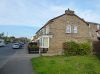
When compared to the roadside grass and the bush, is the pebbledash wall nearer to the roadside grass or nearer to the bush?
the bush

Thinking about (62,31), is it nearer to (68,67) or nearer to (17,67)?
(17,67)

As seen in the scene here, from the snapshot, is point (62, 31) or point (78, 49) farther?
point (62, 31)

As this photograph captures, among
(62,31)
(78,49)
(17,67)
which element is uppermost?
(62,31)

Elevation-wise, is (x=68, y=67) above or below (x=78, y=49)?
below

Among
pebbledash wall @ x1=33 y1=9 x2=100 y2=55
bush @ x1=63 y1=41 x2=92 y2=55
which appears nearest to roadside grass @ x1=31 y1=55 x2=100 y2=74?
bush @ x1=63 y1=41 x2=92 y2=55

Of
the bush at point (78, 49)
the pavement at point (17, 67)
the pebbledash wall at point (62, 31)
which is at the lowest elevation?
the pavement at point (17, 67)

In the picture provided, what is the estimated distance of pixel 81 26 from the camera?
53.4m

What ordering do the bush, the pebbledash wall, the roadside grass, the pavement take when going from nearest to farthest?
the roadside grass < the pavement < the bush < the pebbledash wall

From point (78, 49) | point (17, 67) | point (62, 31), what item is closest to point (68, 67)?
point (17, 67)

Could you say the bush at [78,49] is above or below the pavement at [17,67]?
above

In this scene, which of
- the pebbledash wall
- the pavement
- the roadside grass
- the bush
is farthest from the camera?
the pebbledash wall

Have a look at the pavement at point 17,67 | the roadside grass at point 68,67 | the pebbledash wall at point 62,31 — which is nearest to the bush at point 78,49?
the pebbledash wall at point 62,31

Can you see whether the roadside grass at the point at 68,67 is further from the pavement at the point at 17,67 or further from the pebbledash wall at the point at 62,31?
the pebbledash wall at the point at 62,31

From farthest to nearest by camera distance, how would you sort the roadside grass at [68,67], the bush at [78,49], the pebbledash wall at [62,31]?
1. the pebbledash wall at [62,31]
2. the bush at [78,49]
3. the roadside grass at [68,67]
